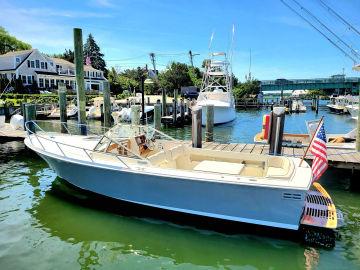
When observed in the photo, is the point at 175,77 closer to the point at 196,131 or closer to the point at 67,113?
the point at 67,113

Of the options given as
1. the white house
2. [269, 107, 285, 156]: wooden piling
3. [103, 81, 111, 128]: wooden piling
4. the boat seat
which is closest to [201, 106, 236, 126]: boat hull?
[103, 81, 111, 128]: wooden piling

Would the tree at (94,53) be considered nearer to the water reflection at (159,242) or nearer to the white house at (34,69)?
the white house at (34,69)

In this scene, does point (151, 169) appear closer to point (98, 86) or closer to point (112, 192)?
point (112, 192)

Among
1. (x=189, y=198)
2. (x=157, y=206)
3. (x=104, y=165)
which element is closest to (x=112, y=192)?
(x=104, y=165)

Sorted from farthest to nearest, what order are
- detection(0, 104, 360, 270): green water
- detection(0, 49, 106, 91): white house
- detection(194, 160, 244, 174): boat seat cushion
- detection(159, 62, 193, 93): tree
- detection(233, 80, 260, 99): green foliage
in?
detection(233, 80, 260, 99): green foliage
detection(159, 62, 193, 93): tree
detection(0, 49, 106, 91): white house
detection(194, 160, 244, 174): boat seat cushion
detection(0, 104, 360, 270): green water

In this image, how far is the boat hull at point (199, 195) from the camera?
6.18 metres

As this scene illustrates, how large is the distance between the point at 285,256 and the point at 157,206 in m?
2.85

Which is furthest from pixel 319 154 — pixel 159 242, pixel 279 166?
pixel 159 242

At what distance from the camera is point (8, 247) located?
6312 millimetres

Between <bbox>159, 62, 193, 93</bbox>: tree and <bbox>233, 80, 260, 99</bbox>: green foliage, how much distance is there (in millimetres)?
10589

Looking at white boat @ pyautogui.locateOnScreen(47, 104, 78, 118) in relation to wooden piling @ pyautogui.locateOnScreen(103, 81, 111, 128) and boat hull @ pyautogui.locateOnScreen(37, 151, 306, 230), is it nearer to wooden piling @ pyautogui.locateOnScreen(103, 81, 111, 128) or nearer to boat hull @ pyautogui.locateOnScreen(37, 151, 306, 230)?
wooden piling @ pyautogui.locateOnScreen(103, 81, 111, 128)

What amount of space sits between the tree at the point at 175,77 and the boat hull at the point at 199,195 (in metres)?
57.6

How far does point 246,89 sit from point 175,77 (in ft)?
55.2

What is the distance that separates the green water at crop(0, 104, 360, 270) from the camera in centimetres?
579
